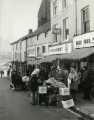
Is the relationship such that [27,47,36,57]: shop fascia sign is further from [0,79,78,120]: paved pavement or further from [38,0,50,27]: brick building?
[0,79,78,120]: paved pavement

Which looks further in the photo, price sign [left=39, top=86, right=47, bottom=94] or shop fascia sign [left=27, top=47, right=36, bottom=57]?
shop fascia sign [left=27, top=47, right=36, bottom=57]

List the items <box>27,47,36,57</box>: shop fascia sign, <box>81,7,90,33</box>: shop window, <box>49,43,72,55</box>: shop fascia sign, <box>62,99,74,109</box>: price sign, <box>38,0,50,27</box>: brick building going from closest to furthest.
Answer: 1. <box>62,99,74,109</box>: price sign
2. <box>81,7,90,33</box>: shop window
3. <box>49,43,72,55</box>: shop fascia sign
4. <box>27,47,36,57</box>: shop fascia sign
5. <box>38,0,50,27</box>: brick building

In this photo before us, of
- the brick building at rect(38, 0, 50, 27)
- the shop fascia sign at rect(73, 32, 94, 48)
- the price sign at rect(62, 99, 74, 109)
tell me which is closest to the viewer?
the price sign at rect(62, 99, 74, 109)

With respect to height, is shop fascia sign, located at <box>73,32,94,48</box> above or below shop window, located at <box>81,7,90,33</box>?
below

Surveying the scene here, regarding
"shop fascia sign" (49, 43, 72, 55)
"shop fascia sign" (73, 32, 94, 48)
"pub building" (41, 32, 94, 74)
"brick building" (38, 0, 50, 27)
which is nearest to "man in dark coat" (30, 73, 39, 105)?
"pub building" (41, 32, 94, 74)

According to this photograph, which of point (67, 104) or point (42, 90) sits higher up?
point (42, 90)

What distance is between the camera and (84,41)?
2033 centimetres

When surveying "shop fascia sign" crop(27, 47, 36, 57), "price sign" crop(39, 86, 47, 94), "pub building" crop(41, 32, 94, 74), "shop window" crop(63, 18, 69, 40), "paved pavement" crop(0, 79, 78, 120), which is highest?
"shop window" crop(63, 18, 69, 40)

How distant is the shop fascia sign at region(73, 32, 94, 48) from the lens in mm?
19178

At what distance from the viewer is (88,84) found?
16.8m

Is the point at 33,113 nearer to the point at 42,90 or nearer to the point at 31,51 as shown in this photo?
the point at 42,90

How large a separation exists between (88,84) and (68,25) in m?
10.4

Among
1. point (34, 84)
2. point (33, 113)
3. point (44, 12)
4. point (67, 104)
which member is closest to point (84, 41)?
point (34, 84)

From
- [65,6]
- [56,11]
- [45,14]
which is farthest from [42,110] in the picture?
[45,14]
